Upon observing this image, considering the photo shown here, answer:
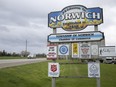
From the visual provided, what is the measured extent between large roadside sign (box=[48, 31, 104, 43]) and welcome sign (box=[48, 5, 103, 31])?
1.40ft

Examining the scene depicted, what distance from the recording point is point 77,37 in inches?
461

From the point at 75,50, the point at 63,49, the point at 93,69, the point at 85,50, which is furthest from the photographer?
the point at 63,49

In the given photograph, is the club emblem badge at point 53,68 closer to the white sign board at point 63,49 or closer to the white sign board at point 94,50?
the white sign board at point 63,49

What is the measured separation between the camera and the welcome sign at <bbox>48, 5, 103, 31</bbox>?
11.6 meters

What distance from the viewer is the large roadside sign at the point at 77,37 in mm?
11391

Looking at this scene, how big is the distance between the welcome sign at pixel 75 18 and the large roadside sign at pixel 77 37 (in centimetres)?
43

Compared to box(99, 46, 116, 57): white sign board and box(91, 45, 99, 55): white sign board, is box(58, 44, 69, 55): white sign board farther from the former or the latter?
box(99, 46, 116, 57): white sign board

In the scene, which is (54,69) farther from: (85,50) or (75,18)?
(75,18)

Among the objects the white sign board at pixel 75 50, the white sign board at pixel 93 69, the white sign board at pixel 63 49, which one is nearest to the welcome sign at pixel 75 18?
the white sign board at pixel 75 50

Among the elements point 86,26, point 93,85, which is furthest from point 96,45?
point 93,85

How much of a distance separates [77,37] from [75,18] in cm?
102

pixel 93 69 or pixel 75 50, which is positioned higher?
pixel 75 50

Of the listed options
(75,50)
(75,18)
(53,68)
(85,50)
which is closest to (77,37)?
(75,50)

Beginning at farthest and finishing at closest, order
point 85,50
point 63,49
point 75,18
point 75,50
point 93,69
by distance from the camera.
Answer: point 75,18, point 63,49, point 75,50, point 85,50, point 93,69
